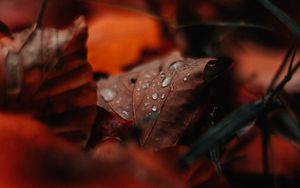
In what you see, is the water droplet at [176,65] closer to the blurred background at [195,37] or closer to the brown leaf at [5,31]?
the blurred background at [195,37]

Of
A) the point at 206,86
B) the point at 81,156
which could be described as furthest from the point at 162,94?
the point at 81,156

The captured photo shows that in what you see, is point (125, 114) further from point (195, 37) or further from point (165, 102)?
point (195, 37)

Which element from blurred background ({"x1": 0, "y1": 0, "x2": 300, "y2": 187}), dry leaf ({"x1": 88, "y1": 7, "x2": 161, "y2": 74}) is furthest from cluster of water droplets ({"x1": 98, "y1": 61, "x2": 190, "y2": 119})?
dry leaf ({"x1": 88, "y1": 7, "x2": 161, "y2": 74})

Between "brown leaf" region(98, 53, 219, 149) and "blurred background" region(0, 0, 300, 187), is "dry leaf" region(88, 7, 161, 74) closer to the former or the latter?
"blurred background" region(0, 0, 300, 187)

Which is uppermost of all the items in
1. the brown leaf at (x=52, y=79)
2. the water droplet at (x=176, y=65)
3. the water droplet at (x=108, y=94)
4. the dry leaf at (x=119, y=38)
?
the brown leaf at (x=52, y=79)

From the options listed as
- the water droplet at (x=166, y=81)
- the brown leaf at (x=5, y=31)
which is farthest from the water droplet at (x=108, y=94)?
the brown leaf at (x=5, y=31)

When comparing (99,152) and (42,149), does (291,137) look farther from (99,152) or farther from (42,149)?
(42,149)

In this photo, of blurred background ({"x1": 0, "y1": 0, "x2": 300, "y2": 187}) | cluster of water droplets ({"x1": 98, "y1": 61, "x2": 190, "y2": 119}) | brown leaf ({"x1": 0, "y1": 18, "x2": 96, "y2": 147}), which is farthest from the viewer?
blurred background ({"x1": 0, "y1": 0, "x2": 300, "y2": 187})
